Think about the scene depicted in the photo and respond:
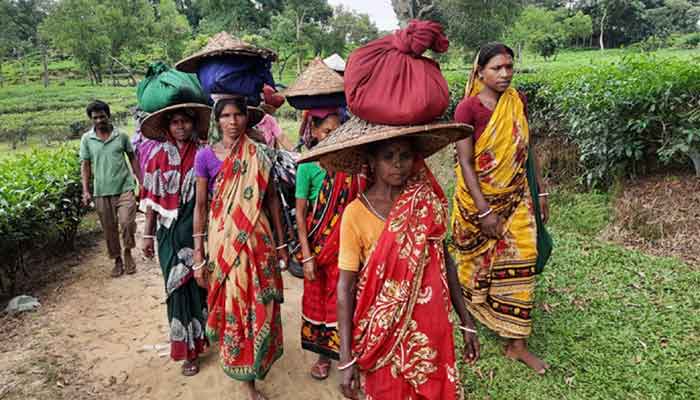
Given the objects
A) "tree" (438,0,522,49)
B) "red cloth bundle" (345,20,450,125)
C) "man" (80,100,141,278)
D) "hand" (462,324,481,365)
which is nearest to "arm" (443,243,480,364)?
"hand" (462,324,481,365)

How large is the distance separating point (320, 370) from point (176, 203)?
5.23 feet

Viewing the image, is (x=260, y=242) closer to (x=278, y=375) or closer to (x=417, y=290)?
(x=278, y=375)

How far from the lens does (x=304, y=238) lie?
302cm

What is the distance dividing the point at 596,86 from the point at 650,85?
0.61 metres

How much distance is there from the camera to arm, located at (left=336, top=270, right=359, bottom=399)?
187 cm

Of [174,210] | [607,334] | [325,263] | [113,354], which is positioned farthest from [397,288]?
[113,354]

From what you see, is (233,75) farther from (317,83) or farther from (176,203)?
(176,203)

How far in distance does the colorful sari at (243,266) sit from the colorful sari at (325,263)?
28 centimetres

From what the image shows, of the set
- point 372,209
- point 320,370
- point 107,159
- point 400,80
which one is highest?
point 400,80

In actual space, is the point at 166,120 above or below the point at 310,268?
above

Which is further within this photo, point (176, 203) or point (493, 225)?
point (176, 203)

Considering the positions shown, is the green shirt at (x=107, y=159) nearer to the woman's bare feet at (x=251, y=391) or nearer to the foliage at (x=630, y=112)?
the woman's bare feet at (x=251, y=391)

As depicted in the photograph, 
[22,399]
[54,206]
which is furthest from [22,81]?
[22,399]

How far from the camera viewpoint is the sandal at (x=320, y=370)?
335 centimetres
